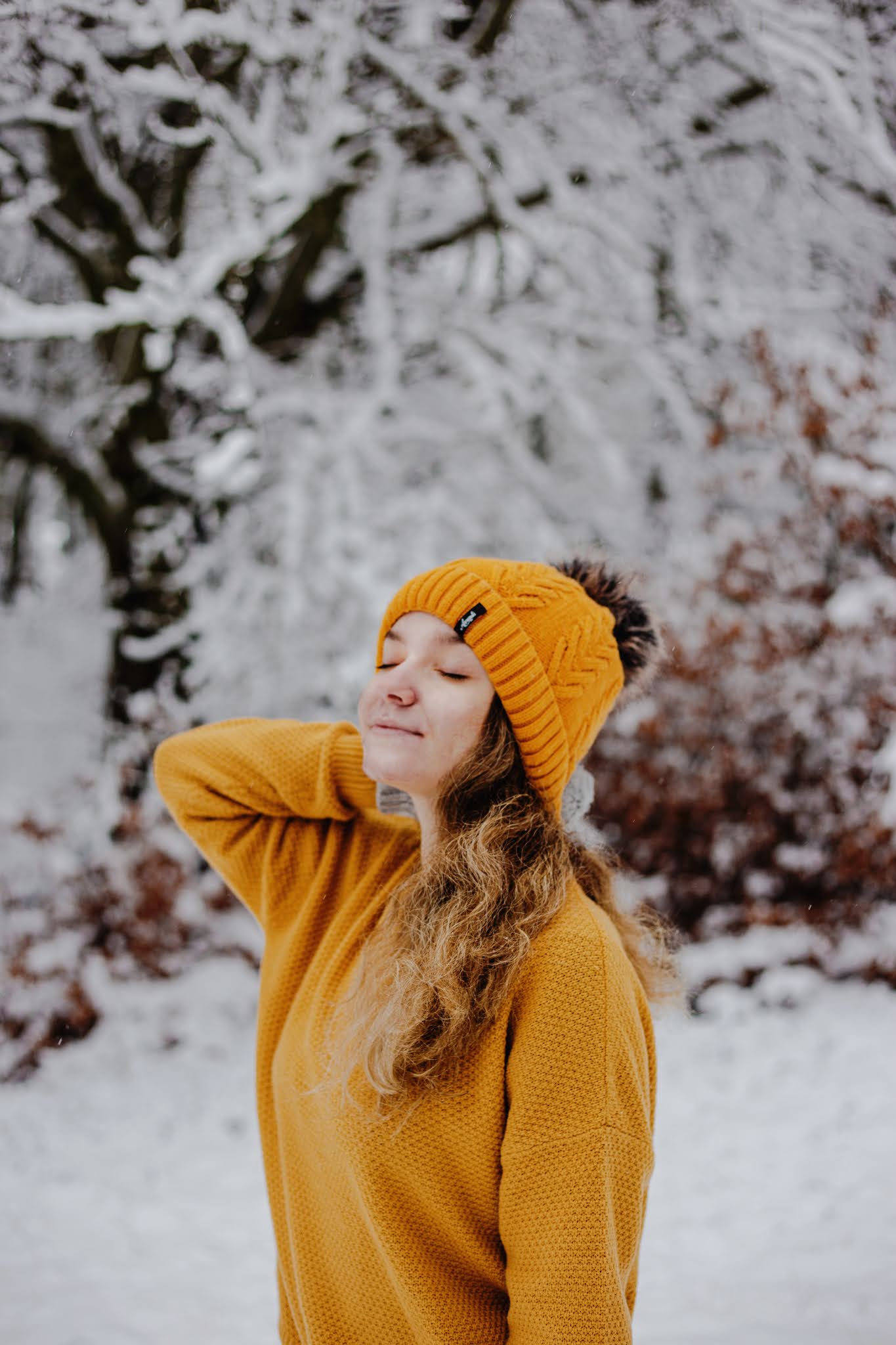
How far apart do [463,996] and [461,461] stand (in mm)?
4015

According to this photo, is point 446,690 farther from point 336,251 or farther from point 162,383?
point 336,251

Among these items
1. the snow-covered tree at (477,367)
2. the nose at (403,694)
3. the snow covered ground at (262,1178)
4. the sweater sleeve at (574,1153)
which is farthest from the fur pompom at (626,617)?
the snow-covered tree at (477,367)

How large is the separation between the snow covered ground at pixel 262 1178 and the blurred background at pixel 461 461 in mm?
21

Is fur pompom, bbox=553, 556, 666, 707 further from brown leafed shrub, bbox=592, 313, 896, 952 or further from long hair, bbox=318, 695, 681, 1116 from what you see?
brown leafed shrub, bbox=592, 313, 896, 952

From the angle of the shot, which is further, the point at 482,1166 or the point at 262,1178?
the point at 262,1178

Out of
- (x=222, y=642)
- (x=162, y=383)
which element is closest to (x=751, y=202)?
(x=162, y=383)

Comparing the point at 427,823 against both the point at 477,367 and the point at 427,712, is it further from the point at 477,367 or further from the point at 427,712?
the point at 477,367

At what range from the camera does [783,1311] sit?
233 cm

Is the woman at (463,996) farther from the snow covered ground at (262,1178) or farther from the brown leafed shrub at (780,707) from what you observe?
the brown leafed shrub at (780,707)

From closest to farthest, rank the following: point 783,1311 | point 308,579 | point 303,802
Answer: point 303,802 → point 783,1311 → point 308,579

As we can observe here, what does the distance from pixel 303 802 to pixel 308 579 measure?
2.80m

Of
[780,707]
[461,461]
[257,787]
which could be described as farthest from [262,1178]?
[461,461]

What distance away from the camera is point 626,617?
1.43 meters

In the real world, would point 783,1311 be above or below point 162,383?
below
